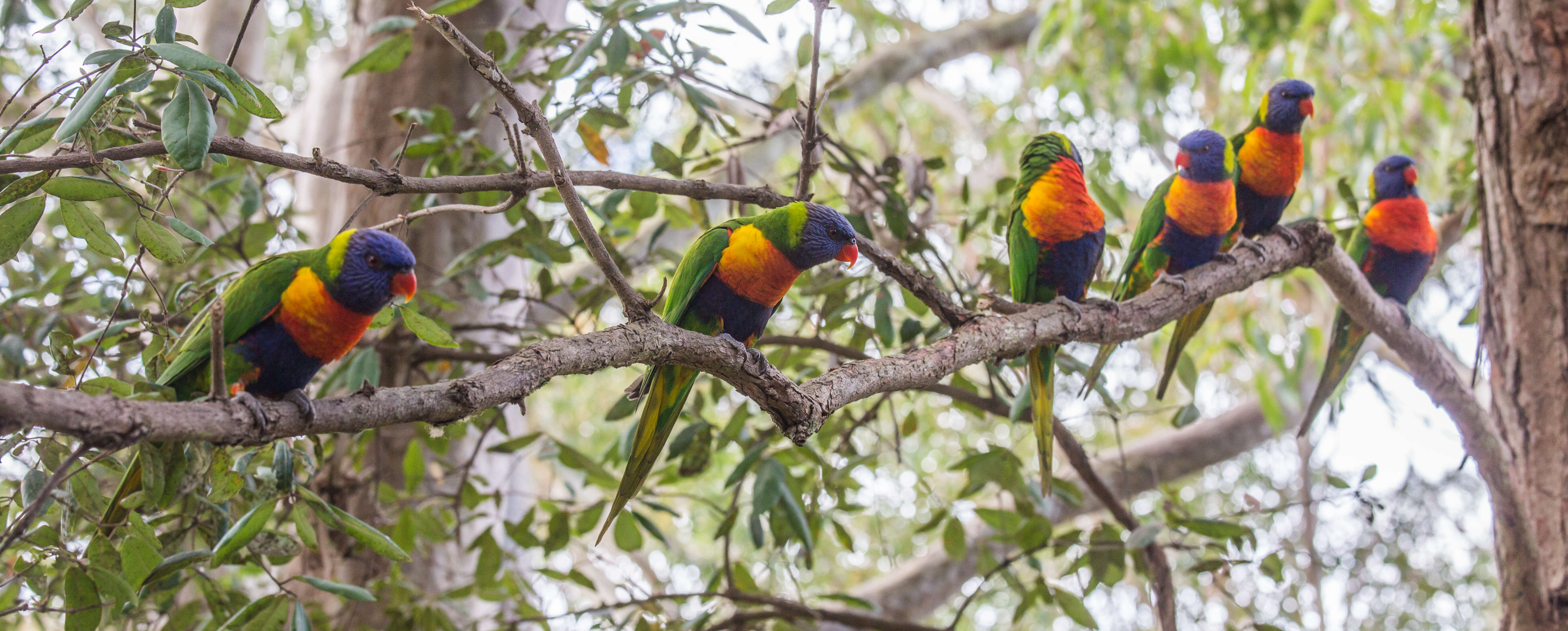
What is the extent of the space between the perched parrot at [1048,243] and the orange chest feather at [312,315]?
1619mm

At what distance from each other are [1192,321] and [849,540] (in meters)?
1.22

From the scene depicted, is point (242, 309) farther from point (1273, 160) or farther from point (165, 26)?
point (1273, 160)

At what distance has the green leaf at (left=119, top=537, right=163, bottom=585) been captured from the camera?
1.46m

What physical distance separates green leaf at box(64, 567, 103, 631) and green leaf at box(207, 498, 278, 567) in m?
0.19

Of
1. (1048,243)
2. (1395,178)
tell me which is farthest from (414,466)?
(1395,178)

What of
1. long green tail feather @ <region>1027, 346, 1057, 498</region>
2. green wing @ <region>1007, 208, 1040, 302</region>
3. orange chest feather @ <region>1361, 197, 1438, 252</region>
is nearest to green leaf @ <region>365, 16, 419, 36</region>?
green wing @ <region>1007, 208, 1040, 302</region>

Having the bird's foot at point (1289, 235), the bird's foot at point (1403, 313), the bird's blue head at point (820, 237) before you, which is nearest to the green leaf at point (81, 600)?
the bird's blue head at point (820, 237)

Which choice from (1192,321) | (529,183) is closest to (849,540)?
(1192,321)

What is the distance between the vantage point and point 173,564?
1456 mm

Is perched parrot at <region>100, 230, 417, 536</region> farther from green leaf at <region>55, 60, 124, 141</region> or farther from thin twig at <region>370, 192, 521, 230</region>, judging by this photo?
green leaf at <region>55, 60, 124, 141</region>

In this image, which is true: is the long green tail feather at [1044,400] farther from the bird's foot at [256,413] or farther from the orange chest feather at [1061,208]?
the bird's foot at [256,413]

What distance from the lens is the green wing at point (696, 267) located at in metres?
1.91

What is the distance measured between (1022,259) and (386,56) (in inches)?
67.9

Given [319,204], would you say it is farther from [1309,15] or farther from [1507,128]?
[1309,15]
